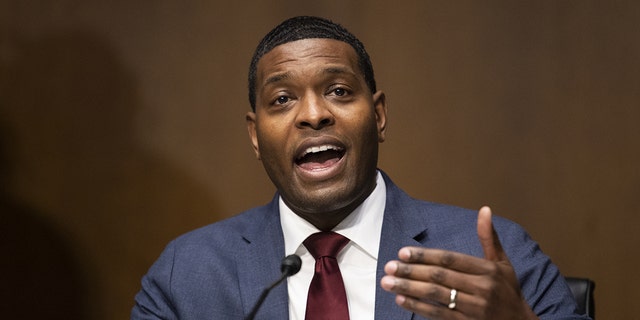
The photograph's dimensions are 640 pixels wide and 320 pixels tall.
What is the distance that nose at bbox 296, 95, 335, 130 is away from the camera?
72.2 inches

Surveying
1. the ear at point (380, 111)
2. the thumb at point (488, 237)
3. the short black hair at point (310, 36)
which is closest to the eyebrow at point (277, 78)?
the short black hair at point (310, 36)

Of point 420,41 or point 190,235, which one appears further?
point 420,41

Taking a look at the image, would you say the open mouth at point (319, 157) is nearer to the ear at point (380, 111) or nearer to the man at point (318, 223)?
the man at point (318, 223)

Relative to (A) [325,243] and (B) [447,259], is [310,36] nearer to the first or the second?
(A) [325,243]

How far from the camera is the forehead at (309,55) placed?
190cm

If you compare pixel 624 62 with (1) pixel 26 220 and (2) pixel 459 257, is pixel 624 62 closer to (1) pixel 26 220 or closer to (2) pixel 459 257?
(2) pixel 459 257

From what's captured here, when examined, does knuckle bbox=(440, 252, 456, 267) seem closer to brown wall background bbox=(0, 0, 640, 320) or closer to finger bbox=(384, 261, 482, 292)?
finger bbox=(384, 261, 482, 292)

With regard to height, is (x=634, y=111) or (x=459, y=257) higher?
(x=634, y=111)

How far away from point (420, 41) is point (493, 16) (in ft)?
0.90

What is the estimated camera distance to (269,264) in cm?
192

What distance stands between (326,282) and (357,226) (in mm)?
194

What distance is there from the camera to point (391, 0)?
2.85 meters

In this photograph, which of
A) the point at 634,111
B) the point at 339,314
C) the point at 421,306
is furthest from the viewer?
the point at 634,111

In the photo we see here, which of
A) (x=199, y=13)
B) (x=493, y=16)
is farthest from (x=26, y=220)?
(x=493, y=16)
